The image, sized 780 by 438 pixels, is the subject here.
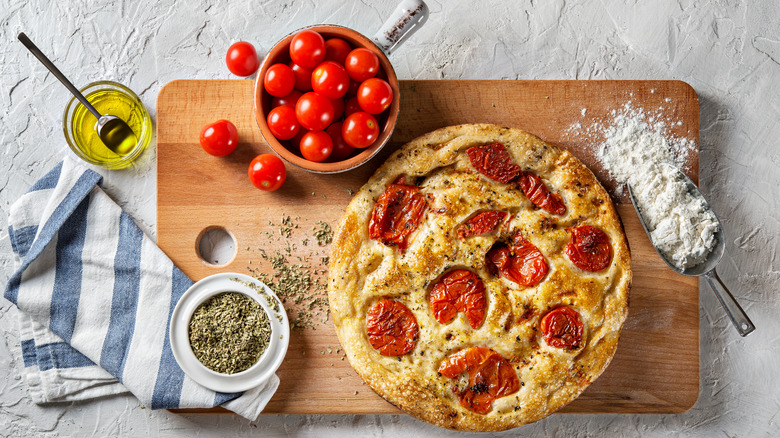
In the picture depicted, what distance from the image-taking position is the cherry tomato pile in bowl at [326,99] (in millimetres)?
3074

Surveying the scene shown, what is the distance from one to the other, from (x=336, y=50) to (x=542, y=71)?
1.47 m

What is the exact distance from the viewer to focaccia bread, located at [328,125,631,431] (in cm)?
321

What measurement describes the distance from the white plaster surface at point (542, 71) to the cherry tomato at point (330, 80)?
2.49 ft

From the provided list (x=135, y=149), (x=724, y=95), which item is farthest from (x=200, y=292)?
(x=724, y=95)

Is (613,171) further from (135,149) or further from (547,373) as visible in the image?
(135,149)

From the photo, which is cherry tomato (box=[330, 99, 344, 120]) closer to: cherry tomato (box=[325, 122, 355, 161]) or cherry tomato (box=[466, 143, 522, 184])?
cherry tomato (box=[325, 122, 355, 161])

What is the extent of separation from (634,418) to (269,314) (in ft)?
8.32

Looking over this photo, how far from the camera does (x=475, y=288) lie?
3.21m

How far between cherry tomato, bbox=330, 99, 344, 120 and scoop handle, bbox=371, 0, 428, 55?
42cm

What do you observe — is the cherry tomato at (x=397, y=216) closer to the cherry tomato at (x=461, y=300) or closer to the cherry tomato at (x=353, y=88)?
the cherry tomato at (x=461, y=300)

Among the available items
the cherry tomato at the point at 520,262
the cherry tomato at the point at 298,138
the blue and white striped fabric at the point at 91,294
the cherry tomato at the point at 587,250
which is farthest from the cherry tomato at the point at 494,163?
the blue and white striped fabric at the point at 91,294

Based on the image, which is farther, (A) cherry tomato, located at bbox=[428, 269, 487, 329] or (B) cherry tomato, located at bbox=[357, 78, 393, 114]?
(A) cherry tomato, located at bbox=[428, 269, 487, 329]

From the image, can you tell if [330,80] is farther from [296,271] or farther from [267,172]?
[296,271]

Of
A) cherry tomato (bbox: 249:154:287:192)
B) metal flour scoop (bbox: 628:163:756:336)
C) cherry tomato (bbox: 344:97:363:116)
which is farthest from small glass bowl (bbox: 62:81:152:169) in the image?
metal flour scoop (bbox: 628:163:756:336)
